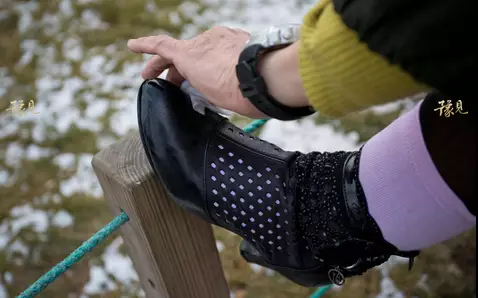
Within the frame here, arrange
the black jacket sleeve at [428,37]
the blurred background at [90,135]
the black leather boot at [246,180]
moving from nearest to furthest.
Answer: the black jacket sleeve at [428,37], the black leather boot at [246,180], the blurred background at [90,135]

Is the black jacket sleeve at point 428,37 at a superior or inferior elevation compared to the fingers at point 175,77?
superior

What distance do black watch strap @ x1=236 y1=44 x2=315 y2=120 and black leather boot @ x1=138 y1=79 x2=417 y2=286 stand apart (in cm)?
9

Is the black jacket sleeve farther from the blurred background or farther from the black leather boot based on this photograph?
the blurred background

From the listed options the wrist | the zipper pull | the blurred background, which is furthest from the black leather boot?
the blurred background

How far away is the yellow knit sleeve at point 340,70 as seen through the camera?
0.41m

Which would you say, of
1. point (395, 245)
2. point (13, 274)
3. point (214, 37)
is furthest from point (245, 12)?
point (395, 245)

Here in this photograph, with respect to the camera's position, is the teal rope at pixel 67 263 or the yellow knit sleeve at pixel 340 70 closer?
the yellow knit sleeve at pixel 340 70

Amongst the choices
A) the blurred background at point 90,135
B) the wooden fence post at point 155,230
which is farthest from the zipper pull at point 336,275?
the blurred background at point 90,135

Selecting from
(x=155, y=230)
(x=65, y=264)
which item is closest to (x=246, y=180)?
(x=155, y=230)

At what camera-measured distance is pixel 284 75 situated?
49cm

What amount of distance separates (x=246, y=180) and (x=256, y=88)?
0.13 metres

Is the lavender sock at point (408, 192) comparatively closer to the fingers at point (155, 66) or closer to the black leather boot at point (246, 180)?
the black leather boot at point (246, 180)

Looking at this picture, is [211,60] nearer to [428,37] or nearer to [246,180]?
[246,180]

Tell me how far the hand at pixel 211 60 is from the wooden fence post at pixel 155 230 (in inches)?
4.8
